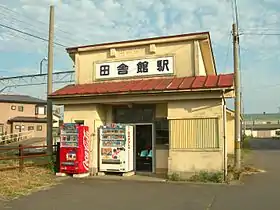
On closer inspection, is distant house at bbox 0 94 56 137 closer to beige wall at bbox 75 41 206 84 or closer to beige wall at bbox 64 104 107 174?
beige wall at bbox 75 41 206 84

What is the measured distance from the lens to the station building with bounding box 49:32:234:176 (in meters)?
13.3

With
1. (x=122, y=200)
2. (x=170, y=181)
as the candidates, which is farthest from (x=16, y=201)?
(x=170, y=181)

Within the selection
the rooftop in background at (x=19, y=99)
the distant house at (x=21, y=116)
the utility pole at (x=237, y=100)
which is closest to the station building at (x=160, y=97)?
the utility pole at (x=237, y=100)

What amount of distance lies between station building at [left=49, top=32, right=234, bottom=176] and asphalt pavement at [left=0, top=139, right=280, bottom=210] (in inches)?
66.1

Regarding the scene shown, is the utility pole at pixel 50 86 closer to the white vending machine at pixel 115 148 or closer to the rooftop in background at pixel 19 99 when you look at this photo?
the white vending machine at pixel 115 148

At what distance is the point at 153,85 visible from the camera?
14.3 meters

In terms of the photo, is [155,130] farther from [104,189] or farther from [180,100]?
[104,189]

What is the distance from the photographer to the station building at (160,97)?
43.7 feet

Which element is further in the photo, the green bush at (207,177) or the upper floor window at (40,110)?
the upper floor window at (40,110)

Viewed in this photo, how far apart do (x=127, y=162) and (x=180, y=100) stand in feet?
11.0

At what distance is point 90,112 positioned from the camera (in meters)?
15.2

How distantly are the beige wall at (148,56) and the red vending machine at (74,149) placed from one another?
2.88m

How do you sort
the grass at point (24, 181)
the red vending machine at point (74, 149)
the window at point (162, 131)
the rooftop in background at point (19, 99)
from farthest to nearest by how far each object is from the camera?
the rooftop in background at point (19, 99) → the window at point (162, 131) → the red vending machine at point (74, 149) → the grass at point (24, 181)

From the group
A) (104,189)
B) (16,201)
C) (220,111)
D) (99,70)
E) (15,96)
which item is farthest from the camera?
(15,96)
